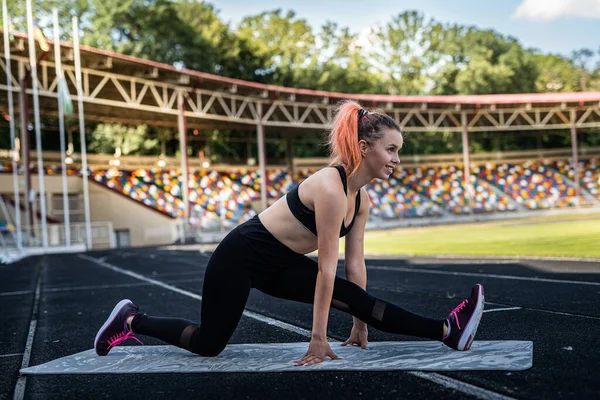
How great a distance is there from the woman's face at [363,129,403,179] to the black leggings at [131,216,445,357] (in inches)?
25.4

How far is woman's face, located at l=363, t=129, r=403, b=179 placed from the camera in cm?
323

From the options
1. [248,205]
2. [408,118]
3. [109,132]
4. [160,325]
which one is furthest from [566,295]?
[109,132]

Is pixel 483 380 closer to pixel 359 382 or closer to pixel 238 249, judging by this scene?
pixel 359 382

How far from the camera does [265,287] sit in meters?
3.49

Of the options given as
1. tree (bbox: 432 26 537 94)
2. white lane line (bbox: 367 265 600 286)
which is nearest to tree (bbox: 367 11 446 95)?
tree (bbox: 432 26 537 94)

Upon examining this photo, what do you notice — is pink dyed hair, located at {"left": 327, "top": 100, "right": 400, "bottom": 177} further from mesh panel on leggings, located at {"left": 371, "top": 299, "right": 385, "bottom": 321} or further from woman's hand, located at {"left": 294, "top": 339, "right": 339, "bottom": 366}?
woman's hand, located at {"left": 294, "top": 339, "right": 339, "bottom": 366}

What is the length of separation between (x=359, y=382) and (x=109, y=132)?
4061cm

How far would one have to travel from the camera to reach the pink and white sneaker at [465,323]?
10.7 feet

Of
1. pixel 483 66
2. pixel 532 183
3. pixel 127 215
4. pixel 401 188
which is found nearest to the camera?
pixel 127 215

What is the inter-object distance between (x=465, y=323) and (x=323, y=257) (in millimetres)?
872

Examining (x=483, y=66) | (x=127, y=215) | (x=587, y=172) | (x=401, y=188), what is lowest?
(x=127, y=215)

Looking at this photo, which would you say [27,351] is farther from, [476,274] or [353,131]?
[476,274]

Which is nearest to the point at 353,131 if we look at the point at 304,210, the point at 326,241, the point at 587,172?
the point at 304,210

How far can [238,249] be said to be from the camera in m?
3.37
